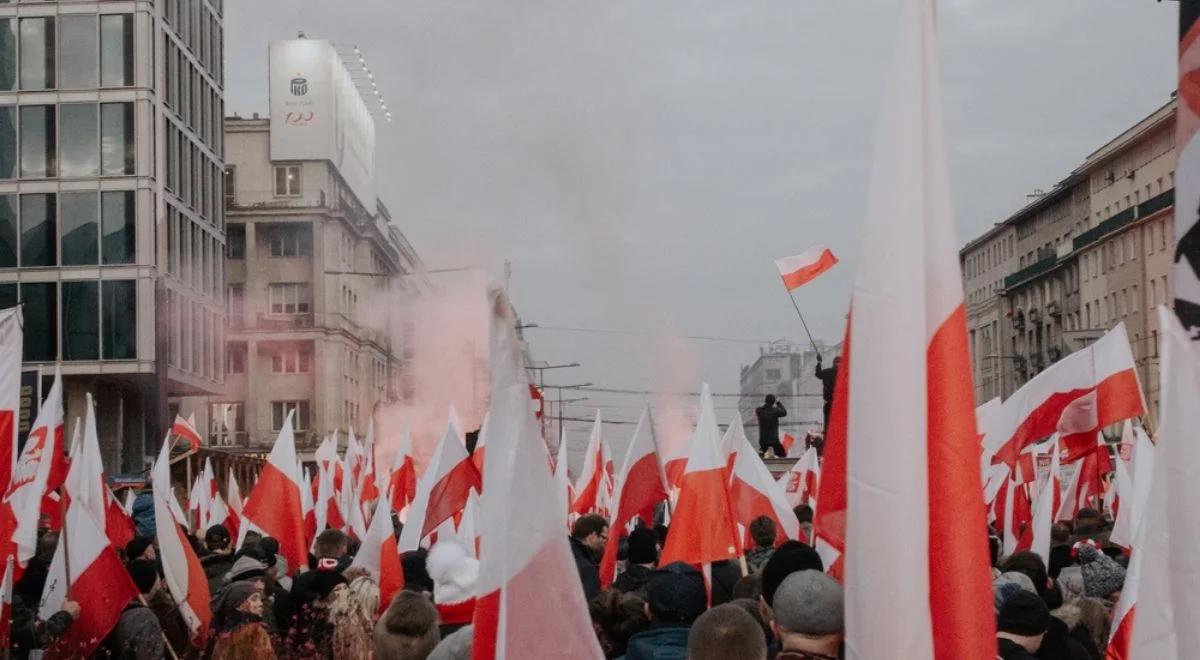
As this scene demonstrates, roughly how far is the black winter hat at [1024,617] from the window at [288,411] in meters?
105

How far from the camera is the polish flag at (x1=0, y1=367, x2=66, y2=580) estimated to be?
41.7 ft

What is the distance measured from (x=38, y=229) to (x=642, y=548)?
58278mm

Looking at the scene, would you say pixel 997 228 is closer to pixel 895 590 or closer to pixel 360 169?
pixel 360 169

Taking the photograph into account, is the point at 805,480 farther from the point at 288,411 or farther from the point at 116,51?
the point at 288,411

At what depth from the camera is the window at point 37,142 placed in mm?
67750

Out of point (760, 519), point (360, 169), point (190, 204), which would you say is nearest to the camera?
point (760, 519)

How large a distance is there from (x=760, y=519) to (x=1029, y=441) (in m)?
2.75

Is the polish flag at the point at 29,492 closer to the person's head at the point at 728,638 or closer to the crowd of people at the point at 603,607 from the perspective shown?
the crowd of people at the point at 603,607

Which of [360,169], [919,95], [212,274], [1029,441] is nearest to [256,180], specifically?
[360,169]

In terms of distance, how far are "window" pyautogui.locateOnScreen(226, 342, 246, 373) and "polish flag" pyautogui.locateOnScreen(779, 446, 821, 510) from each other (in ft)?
294

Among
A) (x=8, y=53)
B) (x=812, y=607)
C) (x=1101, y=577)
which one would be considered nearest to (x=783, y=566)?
(x=812, y=607)

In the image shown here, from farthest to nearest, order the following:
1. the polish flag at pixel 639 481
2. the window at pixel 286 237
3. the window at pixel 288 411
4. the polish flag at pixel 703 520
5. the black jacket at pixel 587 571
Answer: the window at pixel 286 237
the window at pixel 288 411
the polish flag at pixel 639 481
the black jacket at pixel 587 571
the polish flag at pixel 703 520

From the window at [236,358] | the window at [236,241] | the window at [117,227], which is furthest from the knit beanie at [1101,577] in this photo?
the window at [236,358]

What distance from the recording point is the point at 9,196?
67750mm
